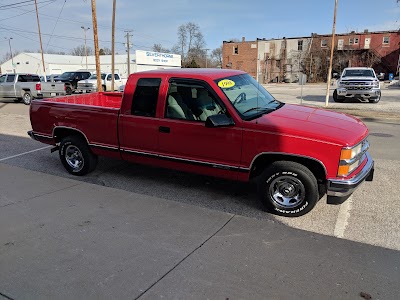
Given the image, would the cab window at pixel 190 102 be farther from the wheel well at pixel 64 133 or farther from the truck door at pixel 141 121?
the wheel well at pixel 64 133

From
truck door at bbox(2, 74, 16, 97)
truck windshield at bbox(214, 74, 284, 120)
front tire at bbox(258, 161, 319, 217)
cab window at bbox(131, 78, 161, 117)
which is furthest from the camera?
truck door at bbox(2, 74, 16, 97)

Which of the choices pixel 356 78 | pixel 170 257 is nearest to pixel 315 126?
pixel 170 257

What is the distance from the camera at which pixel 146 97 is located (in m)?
5.04

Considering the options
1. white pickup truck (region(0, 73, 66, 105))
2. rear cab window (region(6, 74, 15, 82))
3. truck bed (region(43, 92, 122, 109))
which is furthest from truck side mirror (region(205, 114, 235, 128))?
rear cab window (region(6, 74, 15, 82))

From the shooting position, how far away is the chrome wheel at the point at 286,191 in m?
4.14

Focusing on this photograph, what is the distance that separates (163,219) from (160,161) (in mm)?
1140

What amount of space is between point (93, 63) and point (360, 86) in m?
63.0

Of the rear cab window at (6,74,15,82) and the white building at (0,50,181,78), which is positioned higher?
the white building at (0,50,181,78)

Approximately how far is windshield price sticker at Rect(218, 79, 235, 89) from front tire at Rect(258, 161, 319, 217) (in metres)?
1.30

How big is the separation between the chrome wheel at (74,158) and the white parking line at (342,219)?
4.29 metres

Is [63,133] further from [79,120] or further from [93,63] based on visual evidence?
[93,63]

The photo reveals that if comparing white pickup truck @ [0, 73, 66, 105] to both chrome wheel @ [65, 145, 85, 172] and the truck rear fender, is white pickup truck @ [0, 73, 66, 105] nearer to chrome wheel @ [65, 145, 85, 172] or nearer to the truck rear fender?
the truck rear fender

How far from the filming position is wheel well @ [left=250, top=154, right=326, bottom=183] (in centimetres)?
406

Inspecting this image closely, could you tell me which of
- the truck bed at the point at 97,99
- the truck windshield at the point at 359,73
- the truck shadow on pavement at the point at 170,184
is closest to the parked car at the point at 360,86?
the truck windshield at the point at 359,73
